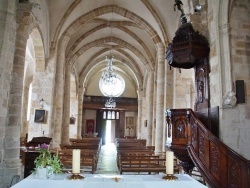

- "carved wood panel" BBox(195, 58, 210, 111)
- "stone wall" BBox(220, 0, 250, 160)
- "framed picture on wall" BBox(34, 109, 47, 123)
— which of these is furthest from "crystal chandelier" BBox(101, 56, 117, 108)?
"stone wall" BBox(220, 0, 250, 160)

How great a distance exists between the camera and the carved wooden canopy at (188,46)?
637 cm

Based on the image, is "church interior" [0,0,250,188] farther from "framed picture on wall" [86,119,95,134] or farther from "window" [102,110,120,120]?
"window" [102,110,120,120]

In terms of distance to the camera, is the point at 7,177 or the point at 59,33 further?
the point at 59,33

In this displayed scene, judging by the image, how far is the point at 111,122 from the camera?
28734 millimetres

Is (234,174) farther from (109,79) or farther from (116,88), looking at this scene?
(116,88)

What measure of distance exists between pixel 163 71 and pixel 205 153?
744cm

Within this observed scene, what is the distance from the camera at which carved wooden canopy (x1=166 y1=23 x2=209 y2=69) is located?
6371 millimetres

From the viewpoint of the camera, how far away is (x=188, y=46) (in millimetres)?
6340

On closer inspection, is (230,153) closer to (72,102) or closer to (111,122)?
(72,102)

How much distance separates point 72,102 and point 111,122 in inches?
306

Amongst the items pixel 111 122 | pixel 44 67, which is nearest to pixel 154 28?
pixel 44 67

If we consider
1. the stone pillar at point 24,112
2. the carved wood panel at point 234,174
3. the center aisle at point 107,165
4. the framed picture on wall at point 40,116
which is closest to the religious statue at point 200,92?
the carved wood panel at point 234,174

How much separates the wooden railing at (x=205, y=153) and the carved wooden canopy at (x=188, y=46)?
148 centimetres

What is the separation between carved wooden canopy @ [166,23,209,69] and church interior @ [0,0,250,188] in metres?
0.03
